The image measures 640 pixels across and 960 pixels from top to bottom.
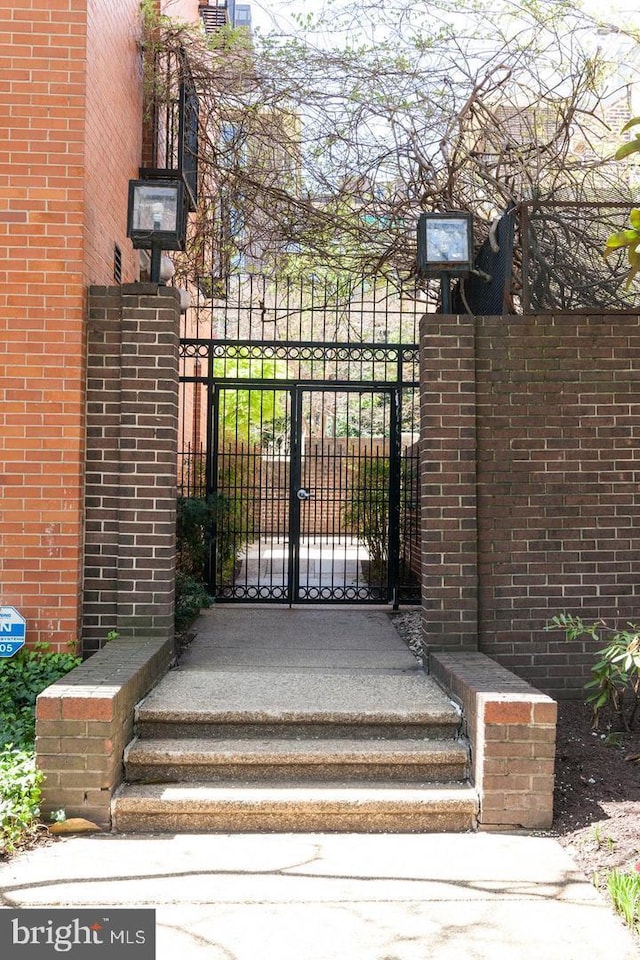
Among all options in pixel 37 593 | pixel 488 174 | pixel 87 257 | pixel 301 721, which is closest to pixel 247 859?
pixel 301 721

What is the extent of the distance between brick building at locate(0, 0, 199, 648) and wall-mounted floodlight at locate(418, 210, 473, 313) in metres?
2.38

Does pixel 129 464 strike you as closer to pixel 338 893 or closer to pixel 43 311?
pixel 43 311

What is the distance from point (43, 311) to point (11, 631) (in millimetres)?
2134

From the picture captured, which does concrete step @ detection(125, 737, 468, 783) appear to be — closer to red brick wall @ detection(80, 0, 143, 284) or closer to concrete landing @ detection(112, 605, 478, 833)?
concrete landing @ detection(112, 605, 478, 833)

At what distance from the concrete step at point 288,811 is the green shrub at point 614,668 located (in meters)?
1.18

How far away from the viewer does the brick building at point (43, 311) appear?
5.75m

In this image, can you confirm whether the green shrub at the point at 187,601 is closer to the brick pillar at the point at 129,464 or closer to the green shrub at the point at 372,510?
the brick pillar at the point at 129,464

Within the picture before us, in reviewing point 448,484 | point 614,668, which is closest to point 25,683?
point 448,484

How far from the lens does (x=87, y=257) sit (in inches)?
236

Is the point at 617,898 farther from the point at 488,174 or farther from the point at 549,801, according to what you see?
the point at 488,174

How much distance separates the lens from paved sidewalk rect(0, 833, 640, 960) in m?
3.17

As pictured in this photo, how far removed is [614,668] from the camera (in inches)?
205

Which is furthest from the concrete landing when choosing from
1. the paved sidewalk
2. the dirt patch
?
the dirt patch

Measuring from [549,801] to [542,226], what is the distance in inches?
209
